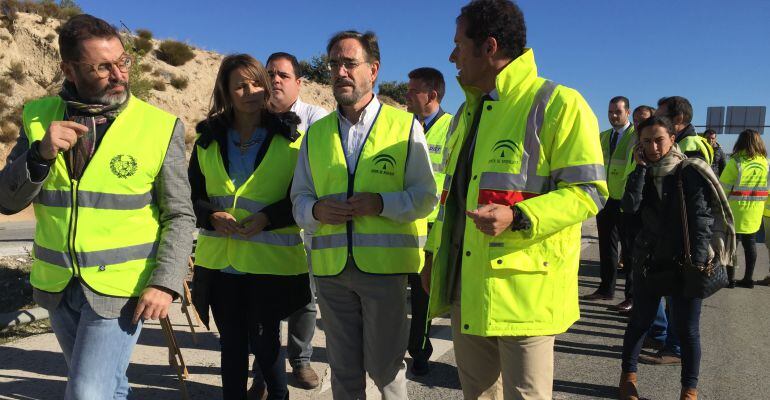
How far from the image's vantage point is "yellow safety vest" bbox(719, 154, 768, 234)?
786 centimetres

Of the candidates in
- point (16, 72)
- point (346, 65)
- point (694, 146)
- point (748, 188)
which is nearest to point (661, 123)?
point (694, 146)

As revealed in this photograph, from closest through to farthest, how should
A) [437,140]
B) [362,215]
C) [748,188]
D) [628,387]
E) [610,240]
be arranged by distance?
[362,215] < [628,387] < [437,140] < [610,240] < [748,188]

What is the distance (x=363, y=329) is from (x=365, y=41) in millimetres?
1553

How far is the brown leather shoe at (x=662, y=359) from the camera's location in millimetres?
4613

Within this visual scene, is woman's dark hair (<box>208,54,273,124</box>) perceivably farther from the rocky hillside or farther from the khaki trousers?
the rocky hillside

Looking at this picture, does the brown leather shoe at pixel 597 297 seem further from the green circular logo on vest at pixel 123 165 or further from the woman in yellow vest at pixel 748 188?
the green circular logo on vest at pixel 123 165

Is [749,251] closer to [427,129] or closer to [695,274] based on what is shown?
[695,274]

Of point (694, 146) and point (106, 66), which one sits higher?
point (106, 66)

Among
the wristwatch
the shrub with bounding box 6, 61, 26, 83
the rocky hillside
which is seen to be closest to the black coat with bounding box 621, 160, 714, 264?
the wristwatch

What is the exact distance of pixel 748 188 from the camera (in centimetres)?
793

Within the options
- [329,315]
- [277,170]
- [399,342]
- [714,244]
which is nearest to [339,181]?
[277,170]

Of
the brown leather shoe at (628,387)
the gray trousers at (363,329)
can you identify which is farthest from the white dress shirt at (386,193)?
the brown leather shoe at (628,387)

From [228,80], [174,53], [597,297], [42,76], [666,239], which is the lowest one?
[597,297]

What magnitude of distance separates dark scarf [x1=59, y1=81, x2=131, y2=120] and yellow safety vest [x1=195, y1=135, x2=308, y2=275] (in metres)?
0.88
